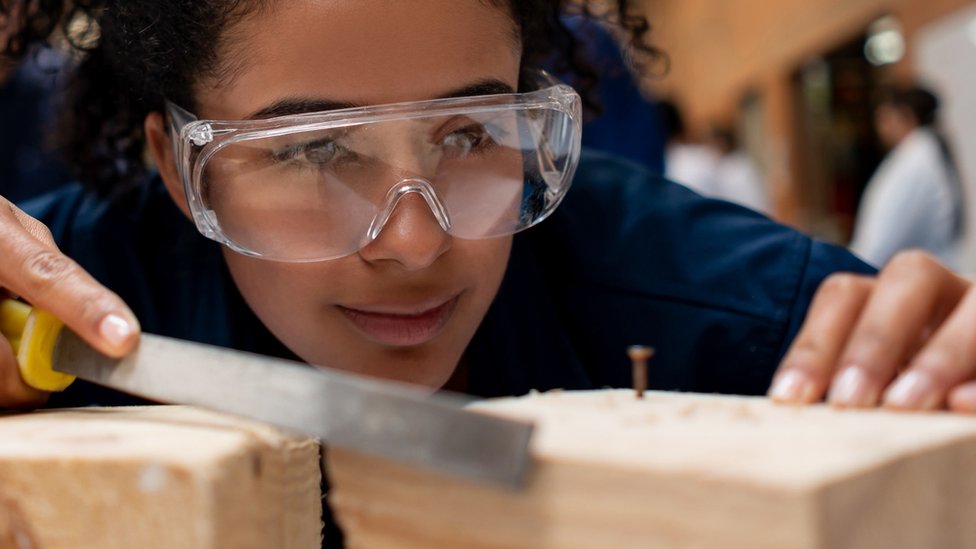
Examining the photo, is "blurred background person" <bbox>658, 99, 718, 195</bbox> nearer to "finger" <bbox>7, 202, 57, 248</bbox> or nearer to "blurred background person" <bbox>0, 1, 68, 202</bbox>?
"blurred background person" <bbox>0, 1, 68, 202</bbox>

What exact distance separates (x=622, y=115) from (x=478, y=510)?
2.04 metres

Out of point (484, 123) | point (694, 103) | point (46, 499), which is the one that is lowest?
point (694, 103)

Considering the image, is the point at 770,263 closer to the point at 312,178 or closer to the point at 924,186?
the point at 312,178

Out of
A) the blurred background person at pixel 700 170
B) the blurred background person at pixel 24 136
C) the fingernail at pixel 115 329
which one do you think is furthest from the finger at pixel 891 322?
the blurred background person at pixel 700 170

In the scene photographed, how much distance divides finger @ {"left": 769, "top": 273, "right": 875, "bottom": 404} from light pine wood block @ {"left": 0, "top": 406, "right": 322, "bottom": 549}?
35cm

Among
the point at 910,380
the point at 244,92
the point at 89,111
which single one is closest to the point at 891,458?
the point at 910,380

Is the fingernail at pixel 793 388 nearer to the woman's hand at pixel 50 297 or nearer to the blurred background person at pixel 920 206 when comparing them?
the woman's hand at pixel 50 297

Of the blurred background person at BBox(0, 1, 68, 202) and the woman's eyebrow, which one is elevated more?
the woman's eyebrow

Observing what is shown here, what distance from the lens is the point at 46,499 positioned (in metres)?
0.59

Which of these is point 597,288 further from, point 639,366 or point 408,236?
point 639,366

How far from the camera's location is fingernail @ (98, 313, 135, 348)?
70 centimetres

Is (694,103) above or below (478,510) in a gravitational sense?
below

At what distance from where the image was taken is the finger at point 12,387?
0.80 meters

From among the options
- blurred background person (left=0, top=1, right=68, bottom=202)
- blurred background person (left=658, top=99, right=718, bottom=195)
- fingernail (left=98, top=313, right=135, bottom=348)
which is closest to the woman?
fingernail (left=98, top=313, right=135, bottom=348)
